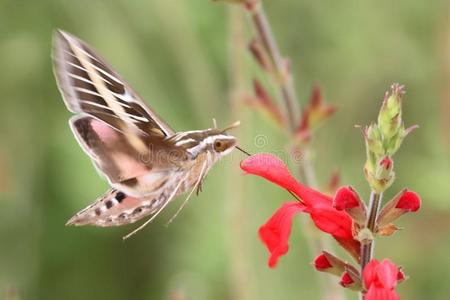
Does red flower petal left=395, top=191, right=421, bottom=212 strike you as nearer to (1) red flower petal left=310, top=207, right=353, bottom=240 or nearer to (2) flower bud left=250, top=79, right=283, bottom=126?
(1) red flower petal left=310, top=207, right=353, bottom=240

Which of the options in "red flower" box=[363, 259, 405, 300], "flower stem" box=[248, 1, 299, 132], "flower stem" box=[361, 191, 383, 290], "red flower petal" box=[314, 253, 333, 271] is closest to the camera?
"red flower" box=[363, 259, 405, 300]

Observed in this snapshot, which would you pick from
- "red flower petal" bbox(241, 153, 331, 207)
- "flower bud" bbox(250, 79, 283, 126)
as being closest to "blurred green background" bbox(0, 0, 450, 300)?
"flower bud" bbox(250, 79, 283, 126)

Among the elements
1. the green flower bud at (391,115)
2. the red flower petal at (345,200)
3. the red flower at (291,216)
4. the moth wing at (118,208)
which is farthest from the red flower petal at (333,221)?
the moth wing at (118,208)

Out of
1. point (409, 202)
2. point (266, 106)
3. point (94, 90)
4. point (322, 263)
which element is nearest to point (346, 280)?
point (322, 263)

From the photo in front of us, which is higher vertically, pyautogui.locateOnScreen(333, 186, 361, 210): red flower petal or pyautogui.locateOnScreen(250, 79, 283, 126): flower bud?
pyautogui.locateOnScreen(250, 79, 283, 126): flower bud

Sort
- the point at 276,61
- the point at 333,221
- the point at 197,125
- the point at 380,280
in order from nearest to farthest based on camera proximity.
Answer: the point at 380,280 → the point at 333,221 → the point at 276,61 → the point at 197,125

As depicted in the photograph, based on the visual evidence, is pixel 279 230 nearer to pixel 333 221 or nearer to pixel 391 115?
pixel 333 221

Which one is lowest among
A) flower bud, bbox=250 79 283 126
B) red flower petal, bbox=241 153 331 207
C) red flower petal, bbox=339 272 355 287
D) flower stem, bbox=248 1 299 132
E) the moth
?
red flower petal, bbox=339 272 355 287
